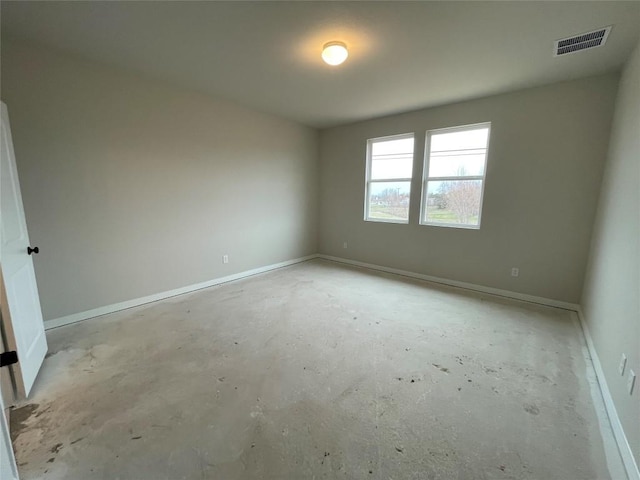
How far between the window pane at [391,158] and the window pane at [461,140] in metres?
0.40

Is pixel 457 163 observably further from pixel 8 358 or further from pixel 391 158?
pixel 8 358

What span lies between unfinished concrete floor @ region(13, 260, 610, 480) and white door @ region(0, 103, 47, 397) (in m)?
0.20

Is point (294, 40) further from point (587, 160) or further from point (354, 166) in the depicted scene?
point (587, 160)

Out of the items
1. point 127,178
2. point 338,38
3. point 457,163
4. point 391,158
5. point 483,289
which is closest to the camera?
point 338,38

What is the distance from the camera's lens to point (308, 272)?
4664 millimetres

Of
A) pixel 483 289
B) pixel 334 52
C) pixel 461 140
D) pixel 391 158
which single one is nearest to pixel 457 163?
pixel 461 140

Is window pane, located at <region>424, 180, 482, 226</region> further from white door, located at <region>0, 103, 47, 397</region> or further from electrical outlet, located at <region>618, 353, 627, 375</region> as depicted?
white door, located at <region>0, 103, 47, 397</region>

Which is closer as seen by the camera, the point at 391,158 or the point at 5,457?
the point at 5,457

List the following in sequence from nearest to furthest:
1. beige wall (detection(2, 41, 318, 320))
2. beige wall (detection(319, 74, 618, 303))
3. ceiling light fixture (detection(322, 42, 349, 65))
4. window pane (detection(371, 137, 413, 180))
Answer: ceiling light fixture (detection(322, 42, 349, 65)) → beige wall (detection(2, 41, 318, 320)) → beige wall (detection(319, 74, 618, 303)) → window pane (detection(371, 137, 413, 180))

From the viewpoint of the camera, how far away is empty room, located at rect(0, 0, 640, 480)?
4.88ft

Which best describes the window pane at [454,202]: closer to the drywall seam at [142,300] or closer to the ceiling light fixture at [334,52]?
the ceiling light fixture at [334,52]

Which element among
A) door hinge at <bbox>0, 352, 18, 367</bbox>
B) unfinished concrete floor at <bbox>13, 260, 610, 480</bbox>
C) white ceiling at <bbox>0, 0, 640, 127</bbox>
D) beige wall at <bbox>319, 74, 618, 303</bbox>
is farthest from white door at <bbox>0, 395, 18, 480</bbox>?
beige wall at <bbox>319, 74, 618, 303</bbox>

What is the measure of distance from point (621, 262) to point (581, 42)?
6.04 ft

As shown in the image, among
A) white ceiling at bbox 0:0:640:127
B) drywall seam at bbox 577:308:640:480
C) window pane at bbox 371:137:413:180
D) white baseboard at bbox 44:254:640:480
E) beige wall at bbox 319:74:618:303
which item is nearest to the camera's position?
drywall seam at bbox 577:308:640:480
